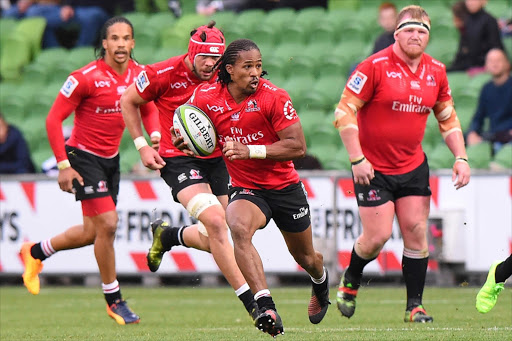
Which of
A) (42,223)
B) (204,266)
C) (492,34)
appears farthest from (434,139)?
(42,223)

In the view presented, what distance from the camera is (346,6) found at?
18359mm

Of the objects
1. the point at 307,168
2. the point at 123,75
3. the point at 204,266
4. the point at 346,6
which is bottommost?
the point at 204,266

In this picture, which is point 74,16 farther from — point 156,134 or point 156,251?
point 156,134

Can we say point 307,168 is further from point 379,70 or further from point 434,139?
point 379,70

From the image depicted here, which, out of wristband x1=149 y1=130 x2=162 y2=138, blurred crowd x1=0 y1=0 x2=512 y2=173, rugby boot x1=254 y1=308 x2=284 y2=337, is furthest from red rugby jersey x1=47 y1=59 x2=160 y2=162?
blurred crowd x1=0 y1=0 x2=512 y2=173

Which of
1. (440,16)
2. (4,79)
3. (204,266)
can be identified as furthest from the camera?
(4,79)

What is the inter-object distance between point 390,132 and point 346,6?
9.38 meters

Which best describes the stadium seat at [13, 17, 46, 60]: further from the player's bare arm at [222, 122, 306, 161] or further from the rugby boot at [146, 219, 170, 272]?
the player's bare arm at [222, 122, 306, 161]

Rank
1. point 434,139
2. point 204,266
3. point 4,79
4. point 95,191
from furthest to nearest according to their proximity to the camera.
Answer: point 4,79 < point 434,139 < point 204,266 < point 95,191

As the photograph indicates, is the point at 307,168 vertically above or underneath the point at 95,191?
underneath

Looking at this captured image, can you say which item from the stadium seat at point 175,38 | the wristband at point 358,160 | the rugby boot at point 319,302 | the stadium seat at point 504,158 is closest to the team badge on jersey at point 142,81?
the wristband at point 358,160

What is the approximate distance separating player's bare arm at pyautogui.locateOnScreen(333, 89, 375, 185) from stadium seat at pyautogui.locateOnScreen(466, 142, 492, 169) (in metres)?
5.20

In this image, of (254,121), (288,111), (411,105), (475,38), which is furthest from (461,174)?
(475,38)

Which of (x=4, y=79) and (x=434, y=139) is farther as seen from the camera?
(x=4, y=79)
